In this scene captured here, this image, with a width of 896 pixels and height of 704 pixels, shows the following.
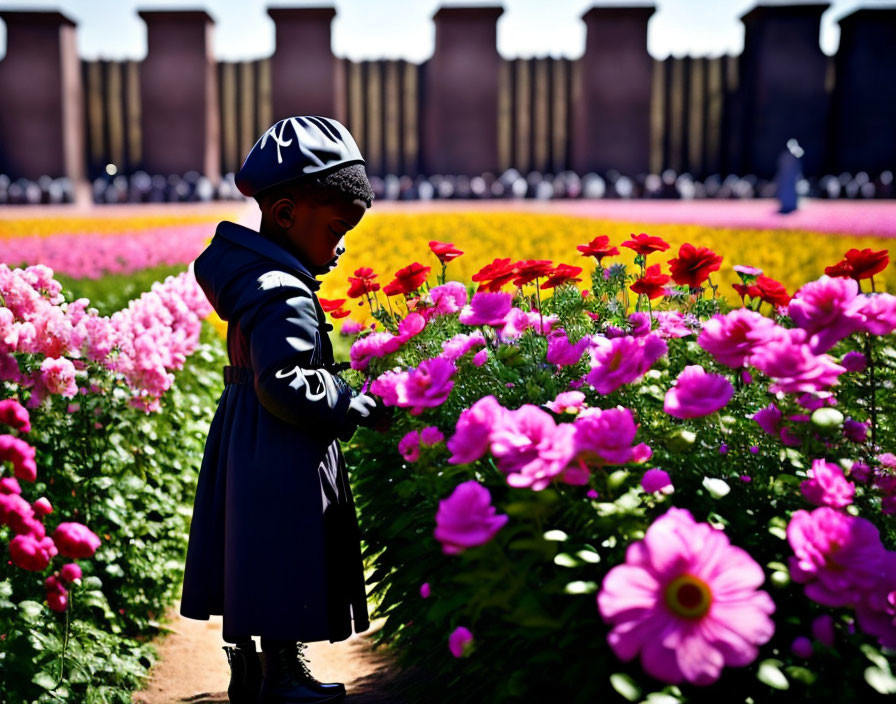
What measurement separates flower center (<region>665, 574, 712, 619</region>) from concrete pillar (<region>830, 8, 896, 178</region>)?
25.3 metres

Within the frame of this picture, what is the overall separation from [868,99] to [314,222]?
25139 mm

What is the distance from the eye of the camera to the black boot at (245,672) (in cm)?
210

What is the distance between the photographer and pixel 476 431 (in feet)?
4.75

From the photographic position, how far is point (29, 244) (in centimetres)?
840

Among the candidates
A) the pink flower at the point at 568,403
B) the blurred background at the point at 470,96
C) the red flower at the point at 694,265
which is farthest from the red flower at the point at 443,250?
the blurred background at the point at 470,96

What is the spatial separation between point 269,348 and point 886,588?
4.00 ft

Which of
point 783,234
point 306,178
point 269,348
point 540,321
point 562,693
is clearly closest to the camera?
point 562,693

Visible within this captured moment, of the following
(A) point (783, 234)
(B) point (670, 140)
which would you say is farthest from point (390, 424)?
(B) point (670, 140)

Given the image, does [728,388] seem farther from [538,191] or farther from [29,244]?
[538,191]

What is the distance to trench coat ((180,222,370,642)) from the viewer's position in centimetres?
190

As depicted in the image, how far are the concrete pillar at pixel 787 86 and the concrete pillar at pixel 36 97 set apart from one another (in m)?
18.5

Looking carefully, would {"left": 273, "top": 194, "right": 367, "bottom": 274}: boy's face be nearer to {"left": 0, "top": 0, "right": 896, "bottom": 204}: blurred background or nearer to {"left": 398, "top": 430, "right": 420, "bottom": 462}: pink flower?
{"left": 398, "top": 430, "right": 420, "bottom": 462}: pink flower

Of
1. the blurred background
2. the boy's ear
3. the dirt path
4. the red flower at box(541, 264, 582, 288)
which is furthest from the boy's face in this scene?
the blurred background

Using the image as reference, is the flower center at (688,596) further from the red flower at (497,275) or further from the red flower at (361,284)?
the red flower at (361,284)
